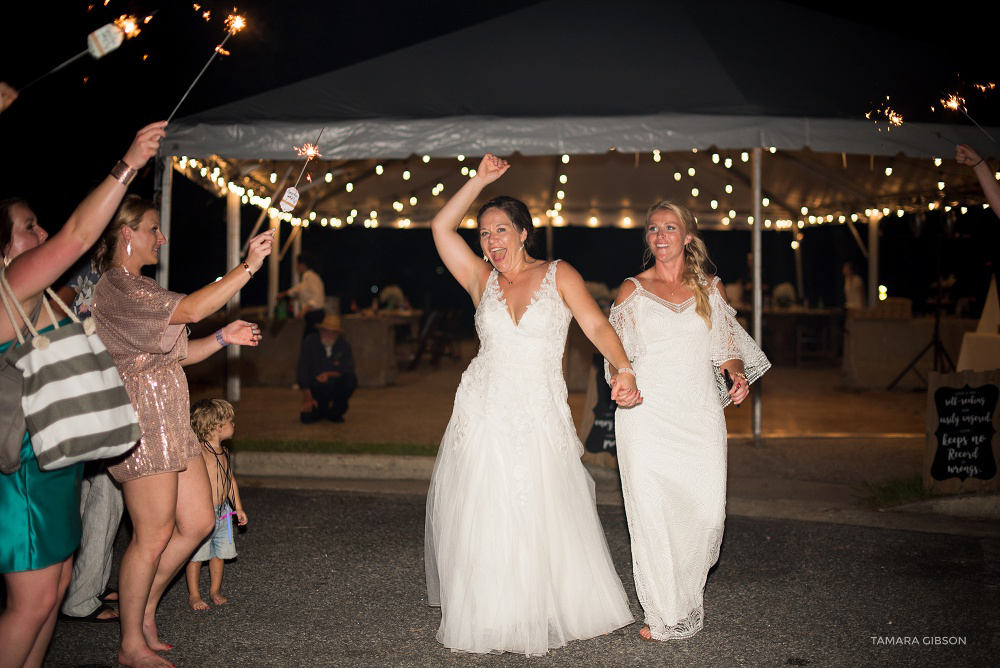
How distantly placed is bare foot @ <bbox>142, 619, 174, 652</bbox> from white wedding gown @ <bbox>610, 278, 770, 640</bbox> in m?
2.21

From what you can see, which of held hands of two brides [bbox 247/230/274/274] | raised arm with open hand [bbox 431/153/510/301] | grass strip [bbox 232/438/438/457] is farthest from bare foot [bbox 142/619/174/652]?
grass strip [bbox 232/438/438/457]

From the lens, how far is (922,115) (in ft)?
28.5

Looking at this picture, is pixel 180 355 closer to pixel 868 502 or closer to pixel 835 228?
pixel 868 502

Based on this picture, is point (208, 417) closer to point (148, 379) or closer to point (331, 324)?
point (148, 379)

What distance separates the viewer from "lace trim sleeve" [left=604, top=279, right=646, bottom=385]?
4.84 meters

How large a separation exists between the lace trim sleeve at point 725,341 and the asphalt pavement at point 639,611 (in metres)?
1.20

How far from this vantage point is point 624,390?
14.3 ft

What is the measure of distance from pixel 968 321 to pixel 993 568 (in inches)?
393

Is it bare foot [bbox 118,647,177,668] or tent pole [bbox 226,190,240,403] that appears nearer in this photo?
bare foot [bbox 118,647,177,668]

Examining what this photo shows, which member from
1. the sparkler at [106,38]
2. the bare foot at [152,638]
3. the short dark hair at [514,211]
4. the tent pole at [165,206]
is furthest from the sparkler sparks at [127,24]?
the tent pole at [165,206]

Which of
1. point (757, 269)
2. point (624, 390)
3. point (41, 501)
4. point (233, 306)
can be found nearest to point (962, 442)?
point (757, 269)

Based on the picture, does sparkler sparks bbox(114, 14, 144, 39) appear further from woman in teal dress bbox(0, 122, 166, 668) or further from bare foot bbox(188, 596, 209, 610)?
bare foot bbox(188, 596, 209, 610)

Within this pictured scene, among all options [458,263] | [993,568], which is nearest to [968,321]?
[993,568]

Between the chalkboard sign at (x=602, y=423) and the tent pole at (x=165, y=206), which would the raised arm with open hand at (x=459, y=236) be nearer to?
the chalkboard sign at (x=602, y=423)
